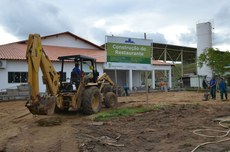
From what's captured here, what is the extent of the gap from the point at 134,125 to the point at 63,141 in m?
3.27

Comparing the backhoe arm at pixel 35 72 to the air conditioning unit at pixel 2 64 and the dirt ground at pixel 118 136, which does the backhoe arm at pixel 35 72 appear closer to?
the dirt ground at pixel 118 136

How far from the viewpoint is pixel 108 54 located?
15.4m

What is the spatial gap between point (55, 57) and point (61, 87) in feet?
58.1

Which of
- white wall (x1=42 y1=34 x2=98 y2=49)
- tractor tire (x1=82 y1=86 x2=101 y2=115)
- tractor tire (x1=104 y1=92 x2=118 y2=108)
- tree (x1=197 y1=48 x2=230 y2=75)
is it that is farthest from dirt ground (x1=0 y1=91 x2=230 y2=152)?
tree (x1=197 y1=48 x2=230 y2=75)

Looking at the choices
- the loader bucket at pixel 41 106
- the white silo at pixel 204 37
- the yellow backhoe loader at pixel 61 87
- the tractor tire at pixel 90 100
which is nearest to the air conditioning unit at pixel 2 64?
the yellow backhoe loader at pixel 61 87

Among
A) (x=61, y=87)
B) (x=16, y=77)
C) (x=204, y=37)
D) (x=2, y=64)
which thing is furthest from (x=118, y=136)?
(x=204, y=37)

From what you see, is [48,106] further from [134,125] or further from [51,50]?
[51,50]

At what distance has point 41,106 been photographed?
9.37 meters

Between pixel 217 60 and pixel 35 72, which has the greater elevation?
pixel 217 60

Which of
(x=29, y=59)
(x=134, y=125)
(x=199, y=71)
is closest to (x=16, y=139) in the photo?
(x=29, y=59)

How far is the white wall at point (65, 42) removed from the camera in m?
33.7

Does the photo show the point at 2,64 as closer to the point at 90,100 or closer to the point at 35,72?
the point at 90,100

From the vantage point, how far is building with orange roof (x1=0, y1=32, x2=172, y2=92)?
2617cm

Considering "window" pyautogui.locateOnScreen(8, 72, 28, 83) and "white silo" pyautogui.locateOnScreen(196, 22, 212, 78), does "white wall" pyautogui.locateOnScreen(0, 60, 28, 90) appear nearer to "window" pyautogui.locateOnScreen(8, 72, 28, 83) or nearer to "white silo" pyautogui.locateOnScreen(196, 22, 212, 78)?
"window" pyautogui.locateOnScreen(8, 72, 28, 83)
